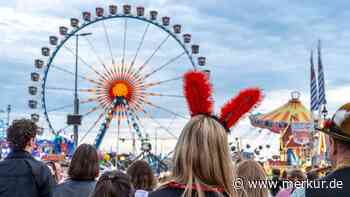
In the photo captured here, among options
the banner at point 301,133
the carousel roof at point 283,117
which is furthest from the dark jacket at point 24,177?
the carousel roof at point 283,117

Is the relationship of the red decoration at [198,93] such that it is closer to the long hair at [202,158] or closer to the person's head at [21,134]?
the long hair at [202,158]

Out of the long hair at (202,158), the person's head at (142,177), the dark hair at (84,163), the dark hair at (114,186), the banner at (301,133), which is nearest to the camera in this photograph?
the long hair at (202,158)

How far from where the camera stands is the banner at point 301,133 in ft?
188

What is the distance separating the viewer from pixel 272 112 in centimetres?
7138

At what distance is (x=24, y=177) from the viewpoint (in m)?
5.63

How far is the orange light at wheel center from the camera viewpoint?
32994mm

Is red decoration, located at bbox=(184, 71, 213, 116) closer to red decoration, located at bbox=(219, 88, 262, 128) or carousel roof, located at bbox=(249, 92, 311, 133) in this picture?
red decoration, located at bbox=(219, 88, 262, 128)

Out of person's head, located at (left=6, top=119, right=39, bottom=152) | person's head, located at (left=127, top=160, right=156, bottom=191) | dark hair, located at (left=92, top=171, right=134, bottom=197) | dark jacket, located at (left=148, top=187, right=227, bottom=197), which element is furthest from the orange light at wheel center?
dark jacket, located at (left=148, top=187, right=227, bottom=197)

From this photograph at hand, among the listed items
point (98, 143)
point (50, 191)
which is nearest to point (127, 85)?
point (98, 143)

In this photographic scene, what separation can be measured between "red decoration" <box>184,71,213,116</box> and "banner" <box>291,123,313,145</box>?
54.8 meters

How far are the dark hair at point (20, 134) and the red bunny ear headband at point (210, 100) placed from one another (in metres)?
2.76

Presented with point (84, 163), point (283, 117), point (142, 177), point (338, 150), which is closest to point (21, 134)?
point (84, 163)

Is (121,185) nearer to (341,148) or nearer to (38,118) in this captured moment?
(341,148)

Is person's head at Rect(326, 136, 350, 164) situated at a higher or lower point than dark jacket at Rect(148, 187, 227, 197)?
higher
